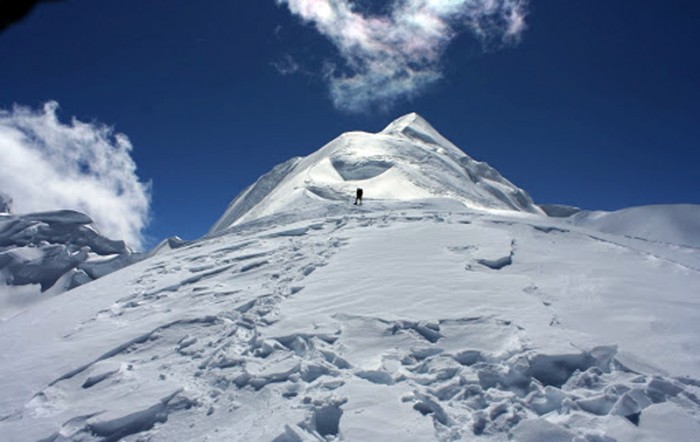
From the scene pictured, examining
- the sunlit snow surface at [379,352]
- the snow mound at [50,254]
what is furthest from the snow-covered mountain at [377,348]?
the snow mound at [50,254]

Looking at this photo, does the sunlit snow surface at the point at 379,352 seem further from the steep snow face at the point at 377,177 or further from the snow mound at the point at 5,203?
the snow mound at the point at 5,203

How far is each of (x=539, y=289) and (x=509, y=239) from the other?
14.8 ft

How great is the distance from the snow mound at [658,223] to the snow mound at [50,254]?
309 ft

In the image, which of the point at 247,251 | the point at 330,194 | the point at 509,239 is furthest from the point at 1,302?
the point at 509,239

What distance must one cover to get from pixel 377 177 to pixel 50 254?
333ft

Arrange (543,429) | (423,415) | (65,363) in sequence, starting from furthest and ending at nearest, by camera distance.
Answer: (65,363), (423,415), (543,429)

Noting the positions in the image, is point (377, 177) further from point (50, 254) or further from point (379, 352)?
point (50, 254)

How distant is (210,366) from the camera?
7.58m

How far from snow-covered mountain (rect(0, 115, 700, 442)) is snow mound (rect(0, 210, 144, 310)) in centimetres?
10074

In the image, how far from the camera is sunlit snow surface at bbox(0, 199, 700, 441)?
584cm

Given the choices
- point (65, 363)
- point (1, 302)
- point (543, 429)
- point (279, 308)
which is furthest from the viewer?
point (1, 302)

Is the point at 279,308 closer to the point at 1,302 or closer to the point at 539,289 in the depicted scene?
the point at 539,289

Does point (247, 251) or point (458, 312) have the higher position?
point (247, 251)

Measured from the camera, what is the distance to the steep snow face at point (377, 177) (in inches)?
1270
